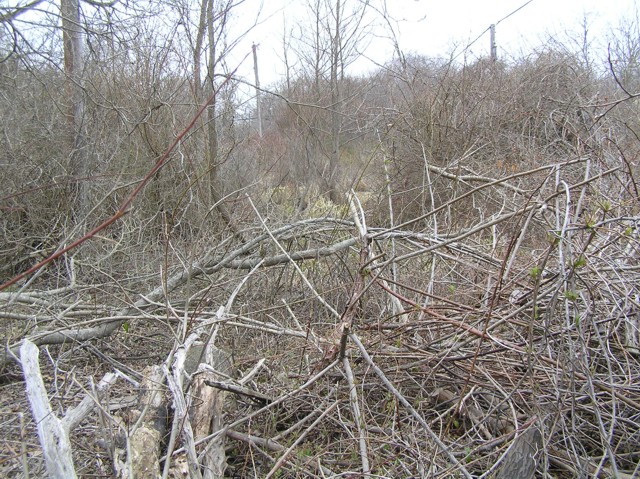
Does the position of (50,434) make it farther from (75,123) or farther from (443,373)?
(75,123)

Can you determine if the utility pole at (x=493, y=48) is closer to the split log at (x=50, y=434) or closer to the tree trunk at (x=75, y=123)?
the tree trunk at (x=75, y=123)

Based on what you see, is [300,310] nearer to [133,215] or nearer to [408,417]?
[408,417]

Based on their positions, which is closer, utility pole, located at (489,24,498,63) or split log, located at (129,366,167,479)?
split log, located at (129,366,167,479)

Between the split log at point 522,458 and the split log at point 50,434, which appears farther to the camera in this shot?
the split log at point 522,458

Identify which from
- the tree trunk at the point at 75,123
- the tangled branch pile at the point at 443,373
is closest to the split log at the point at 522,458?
the tangled branch pile at the point at 443,373

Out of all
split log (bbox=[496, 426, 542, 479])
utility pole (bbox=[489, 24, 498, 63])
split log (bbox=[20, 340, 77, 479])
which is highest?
utility pole (bbox=[489, 24, 498, 63])

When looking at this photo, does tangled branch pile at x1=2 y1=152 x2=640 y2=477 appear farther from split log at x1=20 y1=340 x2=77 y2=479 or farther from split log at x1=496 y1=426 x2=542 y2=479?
split log at x1=20 y1=340 x2=77 y2=479

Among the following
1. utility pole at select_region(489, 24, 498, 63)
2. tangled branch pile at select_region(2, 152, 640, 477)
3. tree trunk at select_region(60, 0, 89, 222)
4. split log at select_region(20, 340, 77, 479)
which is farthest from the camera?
utility pole at select_region(489, 24, 498, 63)

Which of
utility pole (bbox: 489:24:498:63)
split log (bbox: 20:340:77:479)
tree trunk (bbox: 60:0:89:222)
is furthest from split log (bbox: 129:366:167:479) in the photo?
utility pole (bbox: 489:24:498:63)

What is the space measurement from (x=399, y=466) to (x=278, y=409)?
69 cm

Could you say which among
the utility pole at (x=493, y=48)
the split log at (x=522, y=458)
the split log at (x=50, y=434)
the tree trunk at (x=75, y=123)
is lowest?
the split log at (x=522, y=458)

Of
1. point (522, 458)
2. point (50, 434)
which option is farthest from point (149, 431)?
point (522, 458)

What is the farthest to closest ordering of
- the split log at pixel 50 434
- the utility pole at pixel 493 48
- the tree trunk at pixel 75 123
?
the utility pole at pixel 493 48
the tree trunk at pixel 75 123
the split log at pixel 50 434

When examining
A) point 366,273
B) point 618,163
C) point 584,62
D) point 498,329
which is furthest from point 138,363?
point 584,62
